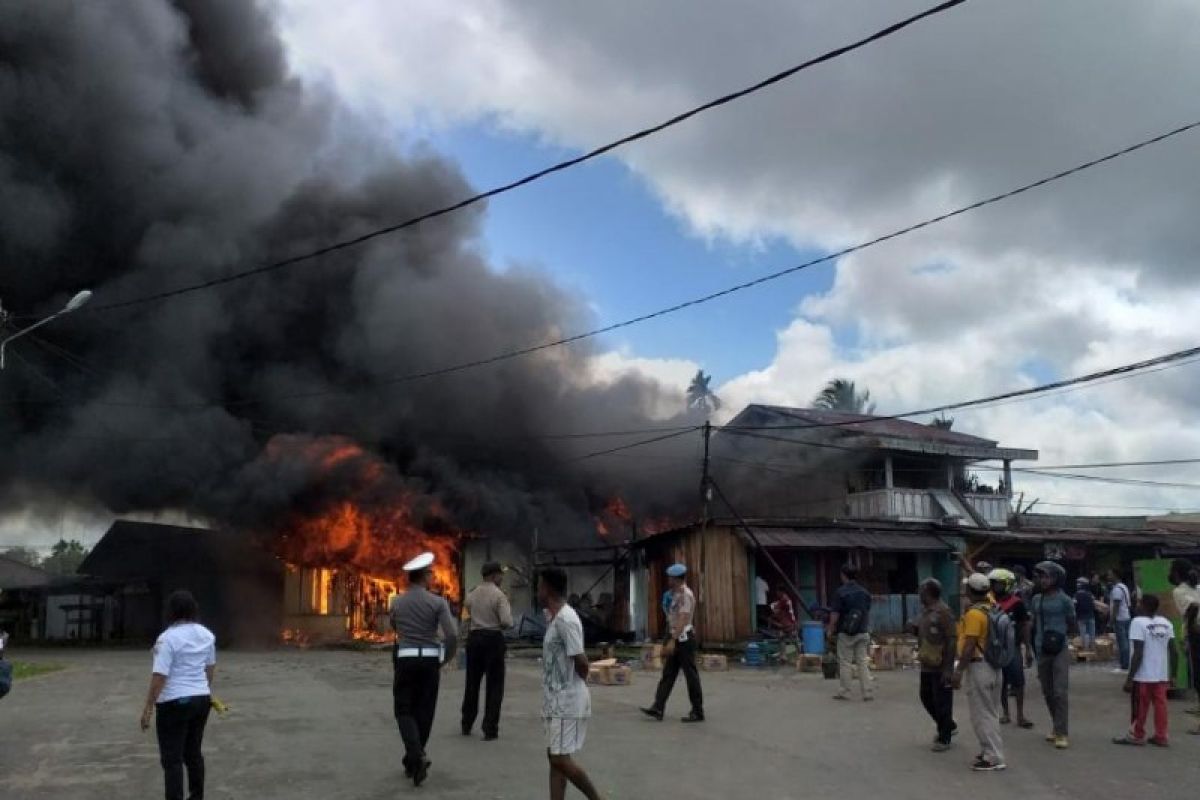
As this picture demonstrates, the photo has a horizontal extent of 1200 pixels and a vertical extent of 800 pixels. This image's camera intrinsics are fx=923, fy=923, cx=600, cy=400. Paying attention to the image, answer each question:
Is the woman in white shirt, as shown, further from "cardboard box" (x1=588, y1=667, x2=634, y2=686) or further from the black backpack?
"cardboard box" (x1=588, y1=667, x2=634, y2=686)

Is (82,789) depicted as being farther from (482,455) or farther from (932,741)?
(482,455)

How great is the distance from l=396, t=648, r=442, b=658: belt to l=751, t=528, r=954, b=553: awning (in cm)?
1297

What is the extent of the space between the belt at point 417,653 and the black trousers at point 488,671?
1117mm

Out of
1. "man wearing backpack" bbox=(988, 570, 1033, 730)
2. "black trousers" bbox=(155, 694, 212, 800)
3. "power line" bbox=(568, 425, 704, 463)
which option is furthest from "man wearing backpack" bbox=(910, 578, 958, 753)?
"power line" bbox=(568, 425, 704, 463)

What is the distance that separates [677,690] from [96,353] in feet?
60.0

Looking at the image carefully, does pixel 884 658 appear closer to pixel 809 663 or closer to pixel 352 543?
pixel 809 663

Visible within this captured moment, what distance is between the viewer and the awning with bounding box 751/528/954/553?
62.4ft

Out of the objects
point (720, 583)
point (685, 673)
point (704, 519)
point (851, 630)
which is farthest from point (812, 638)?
point (685, 673)

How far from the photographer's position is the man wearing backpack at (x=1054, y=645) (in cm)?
728

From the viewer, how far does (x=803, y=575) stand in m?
20.3

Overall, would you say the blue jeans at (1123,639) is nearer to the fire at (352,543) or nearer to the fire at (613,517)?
the fire at (352,543)

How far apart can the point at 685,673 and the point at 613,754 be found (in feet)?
5.85

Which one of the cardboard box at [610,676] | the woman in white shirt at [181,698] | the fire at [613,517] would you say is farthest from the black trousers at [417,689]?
the fire at [613,517]

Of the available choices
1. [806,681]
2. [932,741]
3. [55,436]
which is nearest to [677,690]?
[806,681]
